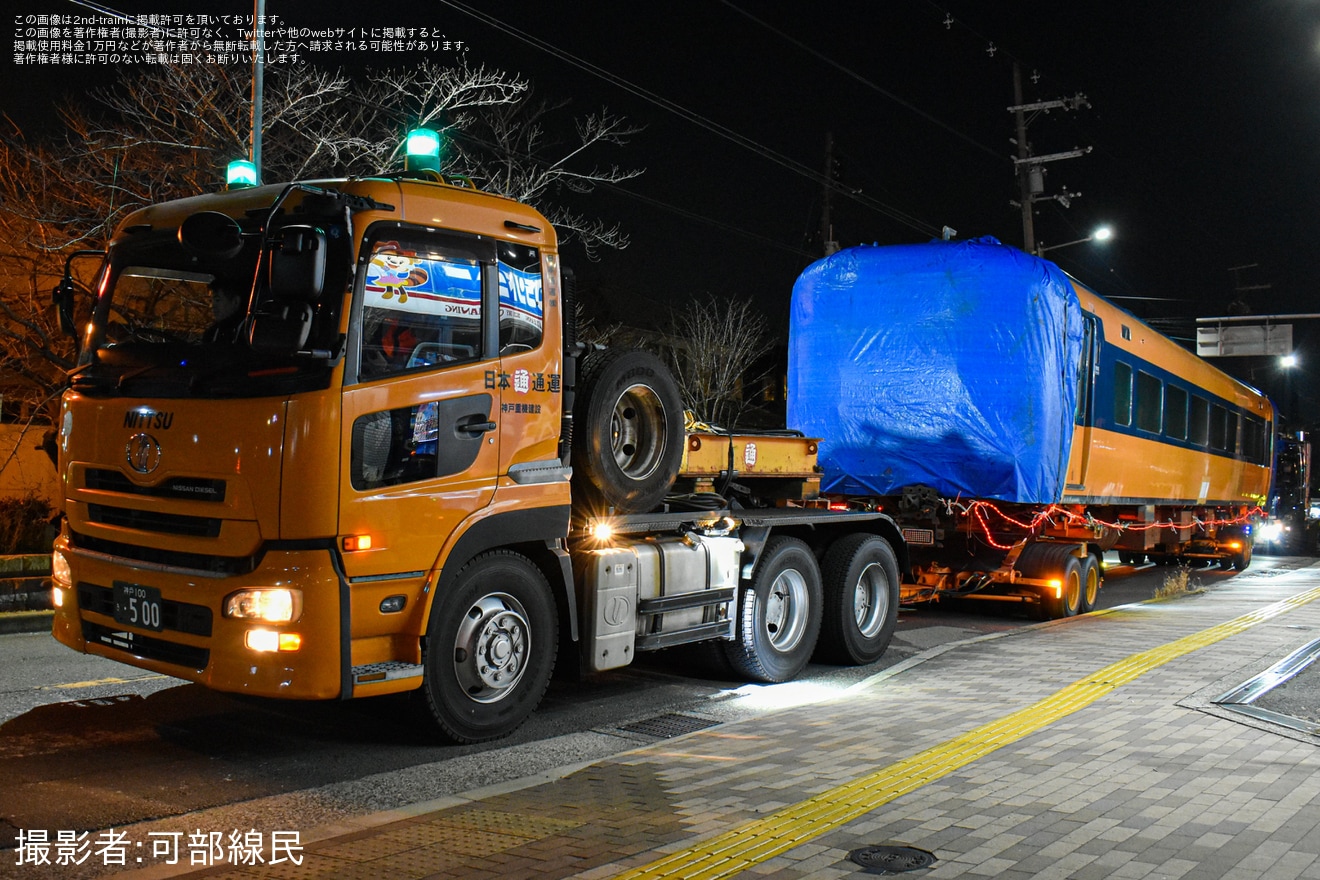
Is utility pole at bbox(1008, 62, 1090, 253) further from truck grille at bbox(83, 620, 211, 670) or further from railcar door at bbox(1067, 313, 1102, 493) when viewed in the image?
truck grille at bbox(83, 620, 211, 670)

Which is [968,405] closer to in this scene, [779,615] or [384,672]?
[779,615]

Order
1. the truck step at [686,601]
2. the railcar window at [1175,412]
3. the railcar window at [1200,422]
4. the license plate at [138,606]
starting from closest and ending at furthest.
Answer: the license plate at [138,606]
the truck step at [686,601]
the railcar window at [1175,412]
the railcar window at [1200,422]

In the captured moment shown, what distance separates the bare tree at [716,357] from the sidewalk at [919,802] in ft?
79.2

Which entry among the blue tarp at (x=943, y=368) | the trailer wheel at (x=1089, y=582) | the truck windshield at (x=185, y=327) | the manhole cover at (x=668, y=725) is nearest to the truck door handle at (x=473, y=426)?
the truck windshield at (x=185, y=327)

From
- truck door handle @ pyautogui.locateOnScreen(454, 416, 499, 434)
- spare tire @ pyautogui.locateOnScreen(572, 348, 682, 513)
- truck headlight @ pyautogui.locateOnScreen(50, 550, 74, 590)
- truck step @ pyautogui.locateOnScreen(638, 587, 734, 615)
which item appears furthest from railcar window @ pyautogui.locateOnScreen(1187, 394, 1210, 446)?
truck headlight @ pyautogui.locateOnScreen(50, 550, 74, 590)

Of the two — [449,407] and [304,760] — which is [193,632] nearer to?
[304,760]

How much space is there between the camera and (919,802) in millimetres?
4938

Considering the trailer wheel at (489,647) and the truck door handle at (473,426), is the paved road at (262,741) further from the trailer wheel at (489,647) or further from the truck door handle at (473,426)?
the truck door handle at (473,426)

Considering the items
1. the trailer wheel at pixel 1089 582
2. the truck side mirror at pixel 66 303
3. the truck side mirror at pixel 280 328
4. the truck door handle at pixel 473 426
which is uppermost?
the truck side mirror at pixel 66 303

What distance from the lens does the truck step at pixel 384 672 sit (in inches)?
218

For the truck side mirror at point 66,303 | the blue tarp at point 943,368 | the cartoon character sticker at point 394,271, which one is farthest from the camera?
the blue tarp at point 943,368

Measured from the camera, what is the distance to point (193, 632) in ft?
18.0

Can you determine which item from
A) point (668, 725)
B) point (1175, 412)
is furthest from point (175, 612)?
point (1175, 412)

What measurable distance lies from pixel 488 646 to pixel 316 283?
230 centimetres
